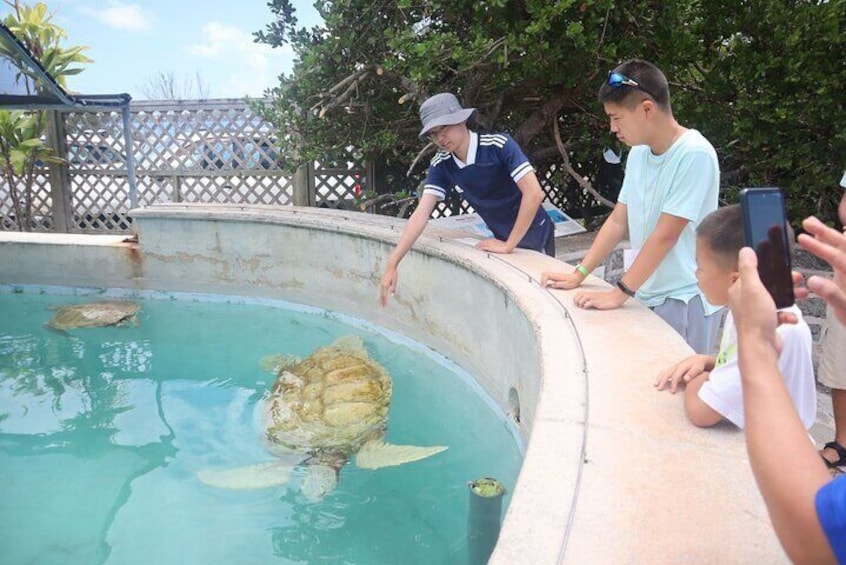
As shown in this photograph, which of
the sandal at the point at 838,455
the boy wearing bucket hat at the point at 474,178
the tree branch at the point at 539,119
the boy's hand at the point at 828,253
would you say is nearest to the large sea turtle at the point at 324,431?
the boy wearing bucket hat at the point at 474,178

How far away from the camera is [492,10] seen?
4.36m

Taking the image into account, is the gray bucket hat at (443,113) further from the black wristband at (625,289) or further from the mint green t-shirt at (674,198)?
the black wristband at (625,289)

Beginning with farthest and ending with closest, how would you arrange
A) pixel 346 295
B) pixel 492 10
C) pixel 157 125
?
pixel 157 125, pixel 346 295, pixel 492 10

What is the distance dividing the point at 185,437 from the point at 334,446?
99cm

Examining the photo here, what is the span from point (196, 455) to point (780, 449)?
284cm

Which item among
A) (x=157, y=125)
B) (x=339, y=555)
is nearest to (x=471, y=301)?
(x=339, y=555)

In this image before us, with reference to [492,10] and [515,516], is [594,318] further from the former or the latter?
[492,10]

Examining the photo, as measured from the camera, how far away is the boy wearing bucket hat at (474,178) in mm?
3031

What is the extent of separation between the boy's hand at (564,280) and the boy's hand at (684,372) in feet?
3.29

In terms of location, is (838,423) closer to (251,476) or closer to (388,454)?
(388,454)

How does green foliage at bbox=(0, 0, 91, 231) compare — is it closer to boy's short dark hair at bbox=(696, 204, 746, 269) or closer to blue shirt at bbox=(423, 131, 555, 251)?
blue shirt at bbox=(423, 131, 555, 251)

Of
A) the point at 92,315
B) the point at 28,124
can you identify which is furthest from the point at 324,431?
the point at 28,124

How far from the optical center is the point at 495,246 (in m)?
3.45

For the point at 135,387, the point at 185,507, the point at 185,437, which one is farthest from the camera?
the point at 135,387
